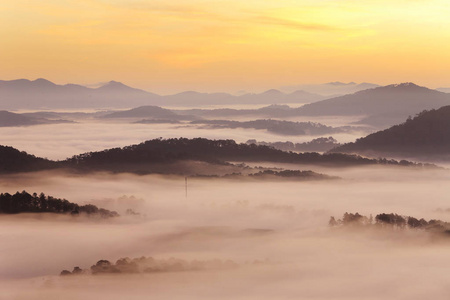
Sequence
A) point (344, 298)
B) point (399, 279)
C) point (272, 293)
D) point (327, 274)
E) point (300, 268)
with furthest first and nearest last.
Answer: point (300, 268), point (327, 274), point (399, 279), point (272, 293), point (344, 298)

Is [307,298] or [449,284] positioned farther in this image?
[449,284]

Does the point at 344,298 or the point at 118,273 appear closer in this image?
the point at 344,298

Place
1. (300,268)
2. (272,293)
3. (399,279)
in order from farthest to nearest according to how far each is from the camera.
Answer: (300,268), (399,279), (272,293)

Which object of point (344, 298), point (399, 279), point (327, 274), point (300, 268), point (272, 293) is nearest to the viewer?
point (344, 298)

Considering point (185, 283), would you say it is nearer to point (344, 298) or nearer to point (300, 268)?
point (344, 298)

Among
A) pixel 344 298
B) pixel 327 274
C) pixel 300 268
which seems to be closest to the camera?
pixel 344 298

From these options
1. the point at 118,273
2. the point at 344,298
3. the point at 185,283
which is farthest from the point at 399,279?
the point at 118,273

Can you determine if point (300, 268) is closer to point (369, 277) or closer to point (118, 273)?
point (369, 277)

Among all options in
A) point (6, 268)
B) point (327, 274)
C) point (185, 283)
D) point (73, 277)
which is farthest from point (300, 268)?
point (6, 268)
